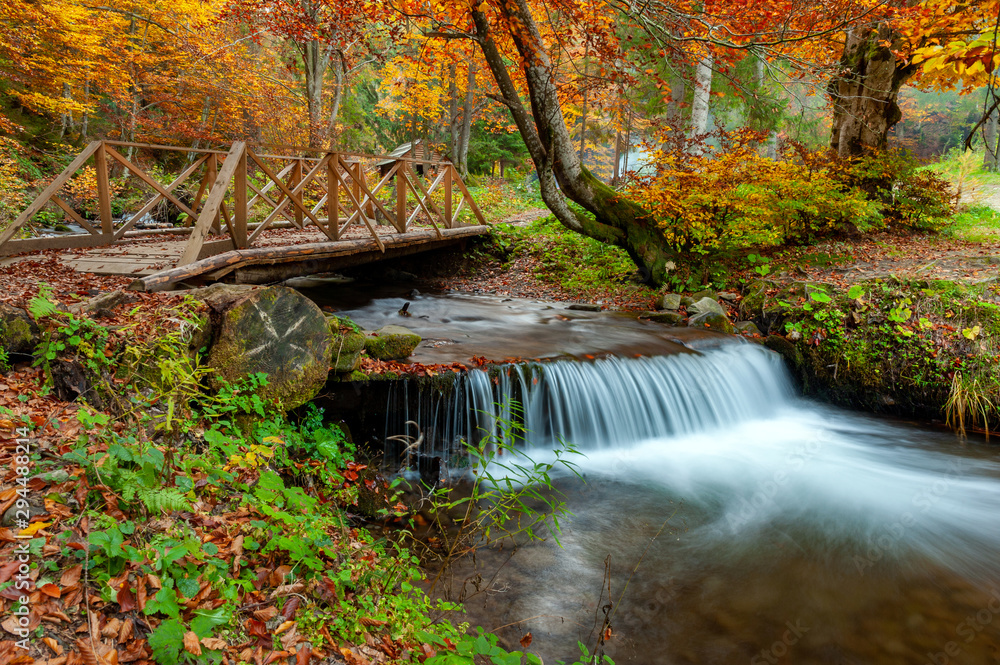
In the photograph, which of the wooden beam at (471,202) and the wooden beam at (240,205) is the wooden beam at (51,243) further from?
the wooden beam at (471,202)

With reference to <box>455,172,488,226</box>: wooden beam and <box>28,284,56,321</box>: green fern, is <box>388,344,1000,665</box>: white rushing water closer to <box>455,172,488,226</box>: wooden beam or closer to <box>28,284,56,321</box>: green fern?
<box>28,284,56,321</box>: green fern

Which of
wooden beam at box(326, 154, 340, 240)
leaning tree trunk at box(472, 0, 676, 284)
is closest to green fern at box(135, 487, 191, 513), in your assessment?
wooden beam at box(326, 154, 340, 240)

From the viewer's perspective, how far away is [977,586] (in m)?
4.04

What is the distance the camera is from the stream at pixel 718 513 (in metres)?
3.47

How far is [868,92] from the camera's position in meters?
10.4

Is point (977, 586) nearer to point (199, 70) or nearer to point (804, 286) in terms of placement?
point (804, 286)

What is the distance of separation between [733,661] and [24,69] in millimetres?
18032

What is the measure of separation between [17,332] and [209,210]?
269 centimetres

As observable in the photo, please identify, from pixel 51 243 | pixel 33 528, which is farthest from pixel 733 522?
pixel 51 243

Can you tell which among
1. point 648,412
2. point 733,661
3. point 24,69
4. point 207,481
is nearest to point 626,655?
point 733,661

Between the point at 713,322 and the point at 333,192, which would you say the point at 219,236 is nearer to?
the point at 333,192

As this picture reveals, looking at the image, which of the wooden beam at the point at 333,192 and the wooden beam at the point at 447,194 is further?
the wooden beam at the point at 447,194

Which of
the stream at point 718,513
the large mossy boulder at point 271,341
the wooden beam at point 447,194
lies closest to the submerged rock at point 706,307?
the stream at point 718,513

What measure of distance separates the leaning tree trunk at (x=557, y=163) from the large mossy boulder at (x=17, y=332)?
21.8 ft
